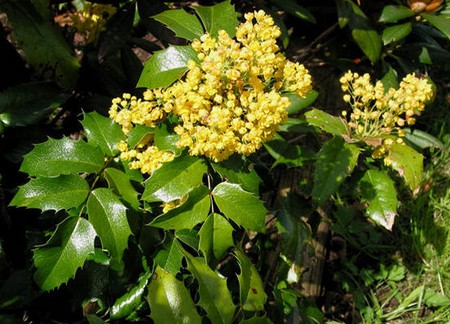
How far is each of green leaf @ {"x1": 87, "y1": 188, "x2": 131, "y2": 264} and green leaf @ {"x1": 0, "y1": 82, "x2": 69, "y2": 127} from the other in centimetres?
48

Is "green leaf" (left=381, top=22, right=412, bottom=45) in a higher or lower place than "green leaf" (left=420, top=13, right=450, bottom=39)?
Answer: lower

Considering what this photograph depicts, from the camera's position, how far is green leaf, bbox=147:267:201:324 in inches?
A: 38.9

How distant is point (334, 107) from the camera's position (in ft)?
9.02

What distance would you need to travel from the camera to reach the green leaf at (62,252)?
1295 mm

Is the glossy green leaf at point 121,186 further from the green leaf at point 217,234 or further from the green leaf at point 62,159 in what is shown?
the green leaf at point 217,234

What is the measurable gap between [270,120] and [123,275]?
638 millimetres

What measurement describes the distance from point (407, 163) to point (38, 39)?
3.80 feet

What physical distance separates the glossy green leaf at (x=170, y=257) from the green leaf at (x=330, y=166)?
1.40ft

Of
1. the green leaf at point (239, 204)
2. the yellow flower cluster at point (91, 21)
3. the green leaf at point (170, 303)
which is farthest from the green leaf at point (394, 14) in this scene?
the green leaf at point (170, 303)

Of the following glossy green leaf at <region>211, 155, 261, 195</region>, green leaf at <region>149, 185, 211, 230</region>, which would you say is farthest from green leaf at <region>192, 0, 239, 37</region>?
green leaf at <region>149, 185, 211, 230</region>

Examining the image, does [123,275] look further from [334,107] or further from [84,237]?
[334,107]

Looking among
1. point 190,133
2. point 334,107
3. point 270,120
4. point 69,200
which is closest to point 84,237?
point 69,200

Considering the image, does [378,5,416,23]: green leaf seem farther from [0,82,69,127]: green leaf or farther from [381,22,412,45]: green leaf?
[0,82,69,127]: green leaf

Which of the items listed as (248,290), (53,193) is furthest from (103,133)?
(248,290)
